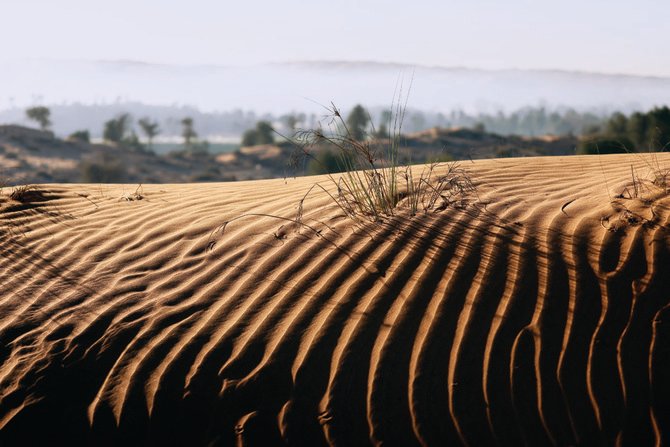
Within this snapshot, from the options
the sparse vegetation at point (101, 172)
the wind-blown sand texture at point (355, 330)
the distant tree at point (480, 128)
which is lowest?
the sparse vegetation at point (101, 172)

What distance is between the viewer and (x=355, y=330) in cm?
386

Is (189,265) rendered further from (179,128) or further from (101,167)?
(179,128)

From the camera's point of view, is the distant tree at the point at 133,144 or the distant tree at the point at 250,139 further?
the distant tree at the point at 250,139

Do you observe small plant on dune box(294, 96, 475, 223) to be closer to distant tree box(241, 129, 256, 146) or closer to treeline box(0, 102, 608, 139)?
distant tree box(241, 129, 256, 146)

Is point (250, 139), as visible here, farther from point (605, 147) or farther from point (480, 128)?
point (605, 147)

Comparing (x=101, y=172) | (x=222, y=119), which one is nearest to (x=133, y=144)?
(x=101, y=172)

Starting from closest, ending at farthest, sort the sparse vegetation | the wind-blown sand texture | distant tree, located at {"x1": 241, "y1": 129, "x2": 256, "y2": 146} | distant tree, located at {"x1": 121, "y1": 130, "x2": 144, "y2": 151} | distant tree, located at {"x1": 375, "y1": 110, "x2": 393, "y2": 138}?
the wind-blown sand texture → distant tree, located at {"x1": 375, "y1": 110, "x2": 393, "y2": 138} → the sparse vegetation → distant tree, located at {"x1": 121, "y1": 130, "x2": 144, "y2": 151} → distant tree, located at {"x1": 241, "y1": 129, "x2": 256, "y2": 146}

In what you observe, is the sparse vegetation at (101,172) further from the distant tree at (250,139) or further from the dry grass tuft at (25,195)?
the dry grass tuft at (25,195)

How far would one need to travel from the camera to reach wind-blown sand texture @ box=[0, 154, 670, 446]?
11.2 ft

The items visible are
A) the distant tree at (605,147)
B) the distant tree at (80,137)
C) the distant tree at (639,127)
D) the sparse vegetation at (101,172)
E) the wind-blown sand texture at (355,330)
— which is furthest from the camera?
the distant tree at (80,137)

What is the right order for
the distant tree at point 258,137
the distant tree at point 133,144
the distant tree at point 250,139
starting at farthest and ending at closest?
the distant tree at point 250,139 < the distant tree at point 258,137 < the distant tree at point 133,144

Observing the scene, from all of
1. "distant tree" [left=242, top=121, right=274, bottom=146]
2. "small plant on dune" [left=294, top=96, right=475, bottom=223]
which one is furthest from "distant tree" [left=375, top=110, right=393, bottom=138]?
"distant tree" [left=242, top=121, right=274, bottom=146]

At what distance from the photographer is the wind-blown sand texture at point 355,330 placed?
341 cm

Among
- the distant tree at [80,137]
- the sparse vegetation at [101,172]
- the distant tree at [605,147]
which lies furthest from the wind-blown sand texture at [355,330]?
the distant tree at [80,137]
